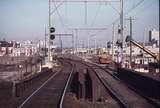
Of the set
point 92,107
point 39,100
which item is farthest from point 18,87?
point 92,107

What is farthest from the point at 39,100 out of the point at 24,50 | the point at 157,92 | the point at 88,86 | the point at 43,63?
the point at 24,50

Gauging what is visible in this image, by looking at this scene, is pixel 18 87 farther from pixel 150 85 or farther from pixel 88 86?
pixel 150 85

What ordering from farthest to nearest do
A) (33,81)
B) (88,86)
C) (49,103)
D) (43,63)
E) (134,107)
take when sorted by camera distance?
(43,63) < (33,81) < (88,86) < (49,103) < (134,107)

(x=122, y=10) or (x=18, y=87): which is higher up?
(x=122, y=10)

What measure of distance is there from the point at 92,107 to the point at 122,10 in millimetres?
35771

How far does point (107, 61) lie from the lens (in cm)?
8906

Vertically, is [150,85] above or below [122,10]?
below

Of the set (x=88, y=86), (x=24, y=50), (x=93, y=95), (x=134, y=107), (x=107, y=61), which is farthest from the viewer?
(x=24, y=50)

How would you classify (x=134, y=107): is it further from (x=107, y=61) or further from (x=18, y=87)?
(x=107, y=61)

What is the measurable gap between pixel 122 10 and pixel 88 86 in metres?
28.8

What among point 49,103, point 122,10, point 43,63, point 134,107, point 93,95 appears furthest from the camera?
point 43,63

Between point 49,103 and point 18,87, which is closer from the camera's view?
point 49,103

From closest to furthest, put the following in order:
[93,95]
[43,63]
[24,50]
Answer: [93,95] → [43,63] → [24,50]

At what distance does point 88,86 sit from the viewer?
26797mm
